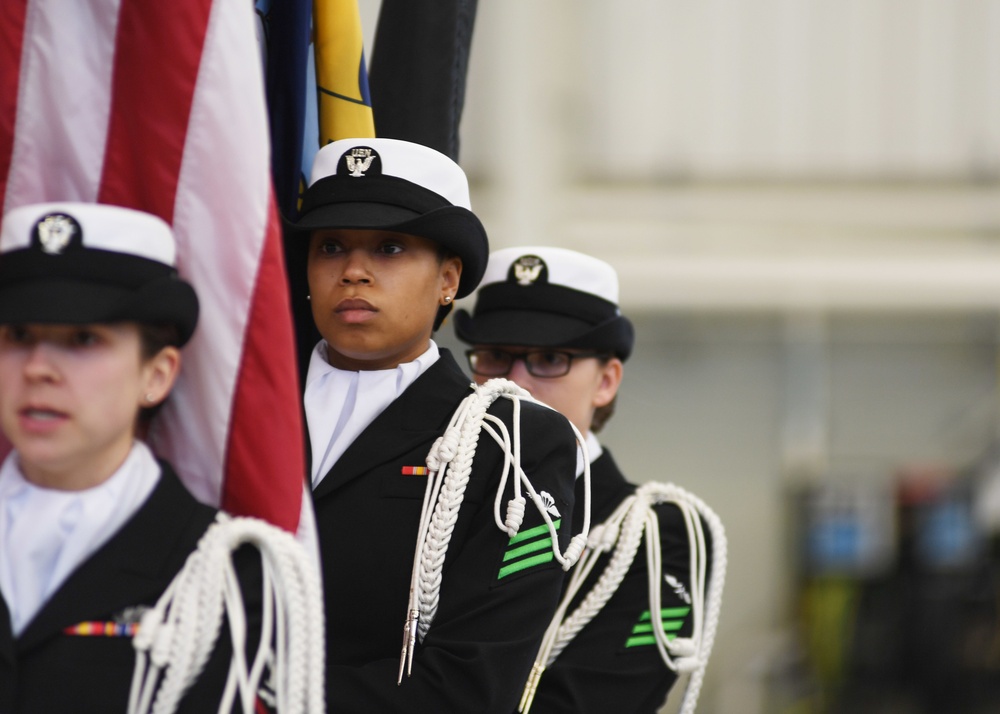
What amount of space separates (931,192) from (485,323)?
5751 mm

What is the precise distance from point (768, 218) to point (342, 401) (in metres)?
6.08

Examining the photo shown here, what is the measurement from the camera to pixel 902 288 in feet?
25.0

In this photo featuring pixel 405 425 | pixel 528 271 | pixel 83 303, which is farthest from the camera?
pixel 528 271

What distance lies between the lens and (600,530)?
2395mm

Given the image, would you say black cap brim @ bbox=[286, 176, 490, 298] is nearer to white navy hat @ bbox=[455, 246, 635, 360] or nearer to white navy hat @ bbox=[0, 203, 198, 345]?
white navy hat @ bbox=[0, 203, 198, 345]

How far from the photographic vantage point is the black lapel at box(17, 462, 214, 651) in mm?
1419

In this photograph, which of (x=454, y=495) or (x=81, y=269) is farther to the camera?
(x=454, y=495)

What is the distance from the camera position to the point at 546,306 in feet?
8.43

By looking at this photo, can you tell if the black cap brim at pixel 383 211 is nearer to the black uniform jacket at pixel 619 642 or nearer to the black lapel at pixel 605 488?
the black uniform jacket at pixel 619 642

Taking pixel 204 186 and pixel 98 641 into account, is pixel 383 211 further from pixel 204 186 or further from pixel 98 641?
pixel 98 641

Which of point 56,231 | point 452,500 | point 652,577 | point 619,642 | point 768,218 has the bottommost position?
point 619,642

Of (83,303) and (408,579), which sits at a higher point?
(83,303)

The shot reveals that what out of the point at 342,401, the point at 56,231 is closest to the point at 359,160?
the point at 342,401

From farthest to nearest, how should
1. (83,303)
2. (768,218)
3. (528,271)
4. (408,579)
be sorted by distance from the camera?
(768,218), (528,271), (408,579), (83,303)
